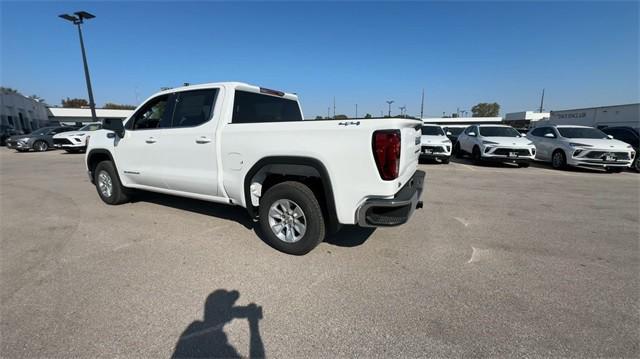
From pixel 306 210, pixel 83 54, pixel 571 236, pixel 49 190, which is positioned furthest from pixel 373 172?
pixel 83 54

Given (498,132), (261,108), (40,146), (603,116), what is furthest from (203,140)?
(603,116)

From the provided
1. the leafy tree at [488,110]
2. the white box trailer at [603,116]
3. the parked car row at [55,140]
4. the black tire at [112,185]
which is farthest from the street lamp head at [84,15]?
A: the leafy tree at [488,110]

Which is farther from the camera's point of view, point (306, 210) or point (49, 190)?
point (49, 190)

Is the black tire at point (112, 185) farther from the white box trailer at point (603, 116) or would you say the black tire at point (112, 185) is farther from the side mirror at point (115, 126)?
the white box trailer at point (603, 116)

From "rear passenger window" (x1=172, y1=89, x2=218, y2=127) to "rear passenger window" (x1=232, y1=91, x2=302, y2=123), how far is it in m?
Result: 0.33

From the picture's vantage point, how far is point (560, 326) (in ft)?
7.25

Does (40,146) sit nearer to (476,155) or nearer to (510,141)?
(476,155)

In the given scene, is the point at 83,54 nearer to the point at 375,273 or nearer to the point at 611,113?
the point at 375,273

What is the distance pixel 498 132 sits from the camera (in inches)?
462

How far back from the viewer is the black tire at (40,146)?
1855 centimetres

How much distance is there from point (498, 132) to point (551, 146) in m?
1.77

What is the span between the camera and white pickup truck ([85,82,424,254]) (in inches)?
110

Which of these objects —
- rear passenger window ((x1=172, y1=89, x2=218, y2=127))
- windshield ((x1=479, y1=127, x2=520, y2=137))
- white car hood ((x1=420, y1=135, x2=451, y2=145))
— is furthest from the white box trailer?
rear passenger window ((x1=172, y1=89, x2=218, y2=127))

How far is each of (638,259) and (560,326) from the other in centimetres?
207
